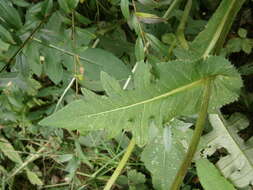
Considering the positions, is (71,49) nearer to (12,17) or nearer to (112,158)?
(12,17)

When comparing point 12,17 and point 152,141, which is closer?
point 12,17

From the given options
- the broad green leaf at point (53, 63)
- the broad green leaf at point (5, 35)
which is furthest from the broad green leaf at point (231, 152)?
the broad green leaf at point (5, 35)

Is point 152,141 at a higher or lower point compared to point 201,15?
lower

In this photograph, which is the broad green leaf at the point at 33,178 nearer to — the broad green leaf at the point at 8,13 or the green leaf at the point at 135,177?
the green leaf at the point at 135,177

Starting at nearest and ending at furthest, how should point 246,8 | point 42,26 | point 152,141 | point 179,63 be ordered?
1. point 179,63
2. point 42,26
3. point 152,141
4. point 246,8

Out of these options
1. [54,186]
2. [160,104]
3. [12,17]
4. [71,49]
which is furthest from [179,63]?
[54,186]

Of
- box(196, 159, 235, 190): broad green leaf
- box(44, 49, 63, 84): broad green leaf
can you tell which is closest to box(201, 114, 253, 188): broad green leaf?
box(196, 159, 235, 190): broad green leaf
